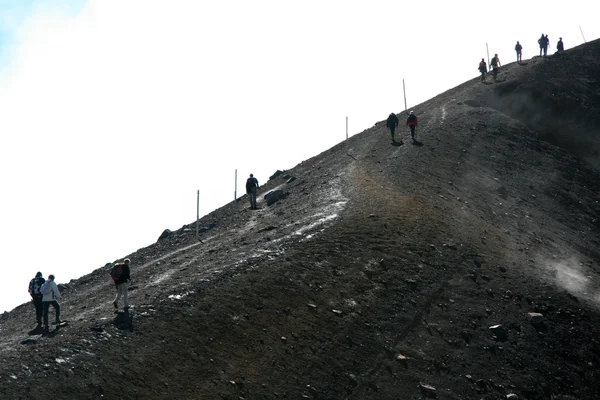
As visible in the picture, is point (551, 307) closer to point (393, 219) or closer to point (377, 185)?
point (393, 219)

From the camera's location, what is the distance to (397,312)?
27.4 meters

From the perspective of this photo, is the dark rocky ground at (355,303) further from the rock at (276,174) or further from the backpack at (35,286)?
A: the rock at (276,174)

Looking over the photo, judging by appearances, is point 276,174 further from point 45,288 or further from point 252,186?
point 45,288

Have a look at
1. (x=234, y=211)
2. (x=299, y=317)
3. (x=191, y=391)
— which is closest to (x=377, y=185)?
(x=234, y=211)

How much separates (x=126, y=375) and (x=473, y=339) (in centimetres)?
1240

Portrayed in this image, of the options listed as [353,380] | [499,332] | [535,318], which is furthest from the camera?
[535,318]

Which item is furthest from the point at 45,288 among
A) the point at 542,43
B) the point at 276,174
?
the point at 542,43

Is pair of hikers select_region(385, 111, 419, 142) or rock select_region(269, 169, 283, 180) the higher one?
pair of hikers select_region(385, 111, 419, 142)

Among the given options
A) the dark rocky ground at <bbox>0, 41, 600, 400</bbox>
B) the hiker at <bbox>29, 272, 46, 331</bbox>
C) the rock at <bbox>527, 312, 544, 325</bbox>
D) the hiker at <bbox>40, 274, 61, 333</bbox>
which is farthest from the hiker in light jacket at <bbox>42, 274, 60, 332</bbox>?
the rock at <bbox>527, 312, 544, 325</bbox>

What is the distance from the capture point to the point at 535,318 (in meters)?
27.9

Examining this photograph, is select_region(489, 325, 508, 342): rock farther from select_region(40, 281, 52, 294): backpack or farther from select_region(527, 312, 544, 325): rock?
select_region(40, 281, 52, 294): backpack

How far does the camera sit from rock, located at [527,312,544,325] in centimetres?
2781

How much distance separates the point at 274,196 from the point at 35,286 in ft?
62.8

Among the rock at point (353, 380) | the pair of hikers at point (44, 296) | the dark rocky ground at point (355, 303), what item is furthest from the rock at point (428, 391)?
the pair of hikers at point (44, 296)
